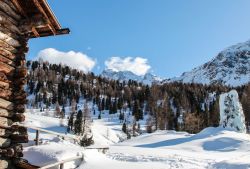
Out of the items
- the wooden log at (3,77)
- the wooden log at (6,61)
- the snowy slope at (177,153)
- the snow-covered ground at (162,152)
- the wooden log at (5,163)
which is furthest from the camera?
the snowy slope at (177,153)

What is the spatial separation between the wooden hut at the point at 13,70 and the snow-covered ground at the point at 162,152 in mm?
1737

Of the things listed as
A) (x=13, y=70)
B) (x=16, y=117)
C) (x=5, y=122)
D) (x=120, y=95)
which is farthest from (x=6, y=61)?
(x=120, y=95)

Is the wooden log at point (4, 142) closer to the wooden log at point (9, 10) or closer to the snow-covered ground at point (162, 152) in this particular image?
the snow-covered ground at point (162, 152)

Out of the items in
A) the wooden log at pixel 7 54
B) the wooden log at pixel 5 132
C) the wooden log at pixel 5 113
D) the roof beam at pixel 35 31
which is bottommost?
the wooden log at pixel 5 132

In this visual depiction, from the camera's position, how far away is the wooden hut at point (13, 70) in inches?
449

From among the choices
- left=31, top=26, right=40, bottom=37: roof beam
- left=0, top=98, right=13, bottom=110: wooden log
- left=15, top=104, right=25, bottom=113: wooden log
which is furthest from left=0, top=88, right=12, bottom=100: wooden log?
left=31, top=26, right=40, bottom=37: roof beam

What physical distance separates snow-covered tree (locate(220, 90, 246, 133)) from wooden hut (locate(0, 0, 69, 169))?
5445cm

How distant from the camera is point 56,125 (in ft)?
395

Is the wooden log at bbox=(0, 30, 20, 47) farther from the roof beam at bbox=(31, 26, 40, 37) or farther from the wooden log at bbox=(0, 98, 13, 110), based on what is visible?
the wooden log at bbox=(0, 98, 13, 110)

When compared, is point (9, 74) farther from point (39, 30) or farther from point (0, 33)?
point (39, 30)

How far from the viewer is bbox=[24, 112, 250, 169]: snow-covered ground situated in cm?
1449

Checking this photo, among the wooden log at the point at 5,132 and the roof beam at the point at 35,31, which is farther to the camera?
the roof beam at the point at 35,31

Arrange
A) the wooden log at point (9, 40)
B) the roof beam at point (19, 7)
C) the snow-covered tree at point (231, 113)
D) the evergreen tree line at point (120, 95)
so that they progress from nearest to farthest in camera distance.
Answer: the wooden log at point (9, 40) → the roof beam at point (19, 7) → the snow-covered tree at point (231, 113) → the evergreen tree line at point (120, 95)

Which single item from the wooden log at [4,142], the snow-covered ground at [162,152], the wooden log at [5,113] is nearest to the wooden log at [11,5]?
the wooden log at [5,113]
